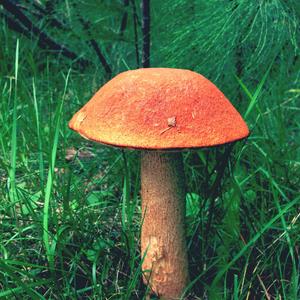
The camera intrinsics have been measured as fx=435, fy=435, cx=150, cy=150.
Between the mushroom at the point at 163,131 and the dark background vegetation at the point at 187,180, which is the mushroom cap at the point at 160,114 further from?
the dark background vegetation at the point at 187,180

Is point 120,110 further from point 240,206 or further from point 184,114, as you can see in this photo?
point 240,206

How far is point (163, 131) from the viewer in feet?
3.21

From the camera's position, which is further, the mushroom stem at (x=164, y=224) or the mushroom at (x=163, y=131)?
the mushroom stem at (x=164, y=224)

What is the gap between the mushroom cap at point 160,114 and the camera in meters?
0.98

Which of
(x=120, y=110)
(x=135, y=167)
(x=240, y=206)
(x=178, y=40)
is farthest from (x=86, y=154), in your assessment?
(x=120, y=110)

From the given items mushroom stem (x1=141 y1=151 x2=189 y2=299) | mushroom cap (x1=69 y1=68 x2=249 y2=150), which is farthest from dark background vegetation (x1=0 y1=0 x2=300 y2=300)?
mushroom cap (x1=69 y1=68 x2=249 y2=150)

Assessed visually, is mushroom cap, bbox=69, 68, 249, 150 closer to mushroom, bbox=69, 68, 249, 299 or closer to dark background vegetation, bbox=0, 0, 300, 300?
mushroom, bbox=69, 68, 249, 299

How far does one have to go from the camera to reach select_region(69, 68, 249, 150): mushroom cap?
98 centimetres

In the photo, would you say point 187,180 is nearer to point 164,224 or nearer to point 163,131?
point 164,224

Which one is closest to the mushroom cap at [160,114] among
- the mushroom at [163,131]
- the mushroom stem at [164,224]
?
the mushroom at [163,131]

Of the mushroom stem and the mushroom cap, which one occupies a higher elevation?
the mushroom cap

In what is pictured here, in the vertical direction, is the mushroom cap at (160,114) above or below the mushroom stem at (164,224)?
above

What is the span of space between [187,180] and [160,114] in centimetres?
74

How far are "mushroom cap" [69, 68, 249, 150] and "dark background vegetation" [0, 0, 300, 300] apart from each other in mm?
236
